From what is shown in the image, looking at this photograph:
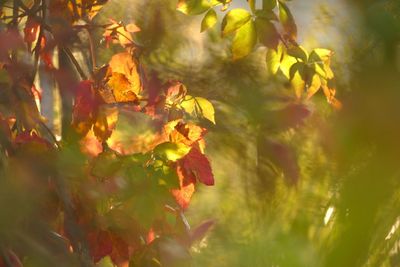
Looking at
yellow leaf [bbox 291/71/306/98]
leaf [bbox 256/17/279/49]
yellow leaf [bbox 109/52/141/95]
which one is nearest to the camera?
yellow leaf [bbox 291/71/306/98]

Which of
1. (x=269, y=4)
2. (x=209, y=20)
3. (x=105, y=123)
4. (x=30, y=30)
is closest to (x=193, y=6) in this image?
(x=209, y=20)

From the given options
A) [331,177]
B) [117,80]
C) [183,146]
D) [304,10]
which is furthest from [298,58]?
[331,177]

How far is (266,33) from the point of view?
46.1 inches

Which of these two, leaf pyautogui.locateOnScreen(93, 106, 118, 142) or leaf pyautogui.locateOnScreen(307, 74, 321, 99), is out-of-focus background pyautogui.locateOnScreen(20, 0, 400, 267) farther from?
leaf pyautogui.locateOnScreen(93, 106, 118, 142)

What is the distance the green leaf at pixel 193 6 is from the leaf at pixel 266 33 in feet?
0.56

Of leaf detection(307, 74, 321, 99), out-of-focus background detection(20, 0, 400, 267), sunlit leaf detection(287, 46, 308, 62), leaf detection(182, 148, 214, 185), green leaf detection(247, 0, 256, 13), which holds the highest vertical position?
out-of-focus background detection(20, 0, 400, 267)

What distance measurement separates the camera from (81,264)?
1239 mm

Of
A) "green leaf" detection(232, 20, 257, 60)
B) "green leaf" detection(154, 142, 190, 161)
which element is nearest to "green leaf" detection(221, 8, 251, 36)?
"green leaf" detection(232, 20, 257, 60)

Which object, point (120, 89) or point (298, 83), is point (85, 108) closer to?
point (120, 89)

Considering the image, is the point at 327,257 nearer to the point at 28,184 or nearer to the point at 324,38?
the point at 324,38

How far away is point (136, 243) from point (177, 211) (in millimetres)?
127

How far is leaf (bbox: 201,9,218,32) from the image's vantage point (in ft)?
4.33

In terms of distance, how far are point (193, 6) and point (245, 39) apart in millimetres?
258

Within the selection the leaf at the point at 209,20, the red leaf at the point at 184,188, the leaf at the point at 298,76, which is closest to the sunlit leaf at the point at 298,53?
the leaf at the point at 298,76
